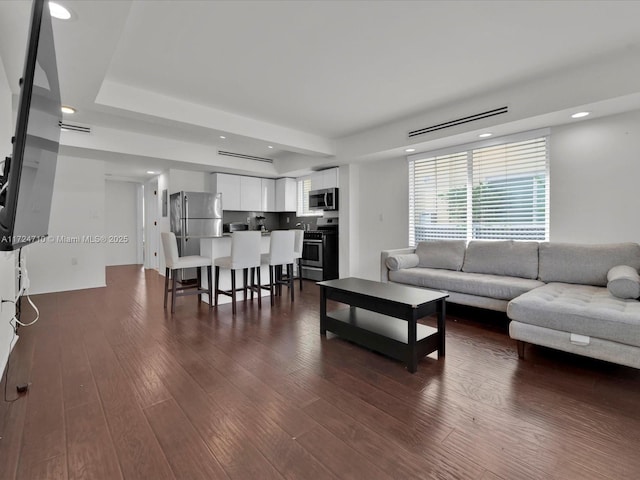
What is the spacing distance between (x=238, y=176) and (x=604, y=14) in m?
5.70

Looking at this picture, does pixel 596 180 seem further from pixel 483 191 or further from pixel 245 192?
pixel 245 192

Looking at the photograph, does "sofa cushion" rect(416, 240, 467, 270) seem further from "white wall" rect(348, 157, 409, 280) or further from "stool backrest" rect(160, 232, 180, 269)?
"stool backrest" rect(160, 232, 180, 269)

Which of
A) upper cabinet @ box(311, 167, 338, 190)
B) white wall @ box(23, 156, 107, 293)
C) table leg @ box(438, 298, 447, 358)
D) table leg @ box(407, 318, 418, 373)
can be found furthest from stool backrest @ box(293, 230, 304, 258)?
white wall @ box(23, 156, 107, 293)

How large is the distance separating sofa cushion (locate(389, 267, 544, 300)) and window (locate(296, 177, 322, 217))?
9.89 feet

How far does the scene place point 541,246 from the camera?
11.6 feet

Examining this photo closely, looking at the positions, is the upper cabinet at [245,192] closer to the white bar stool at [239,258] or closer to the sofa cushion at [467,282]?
the white bar stool at [239,258]

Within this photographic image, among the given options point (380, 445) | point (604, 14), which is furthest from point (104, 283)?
point (604, 14)

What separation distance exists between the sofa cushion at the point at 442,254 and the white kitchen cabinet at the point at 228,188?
3.86m

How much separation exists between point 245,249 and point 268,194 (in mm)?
3232

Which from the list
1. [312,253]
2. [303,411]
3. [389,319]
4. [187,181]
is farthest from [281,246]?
[187,181]

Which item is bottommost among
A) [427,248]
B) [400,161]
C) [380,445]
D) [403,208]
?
[380,445]

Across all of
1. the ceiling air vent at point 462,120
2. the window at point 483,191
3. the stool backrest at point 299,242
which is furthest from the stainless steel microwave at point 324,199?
the ceiling air vent at point 462,120

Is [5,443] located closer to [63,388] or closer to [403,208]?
[63,388]

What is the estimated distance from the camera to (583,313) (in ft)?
7.38
